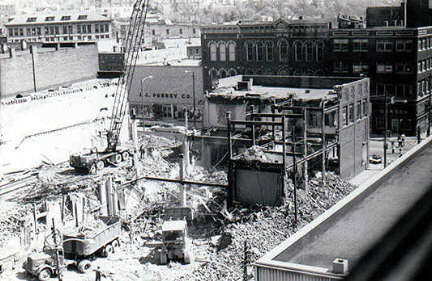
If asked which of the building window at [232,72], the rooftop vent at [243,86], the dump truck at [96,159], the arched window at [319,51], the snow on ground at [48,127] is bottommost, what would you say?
the dump truck at [96,159]

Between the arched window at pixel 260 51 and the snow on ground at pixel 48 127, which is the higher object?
the arched window at pixel 260 51

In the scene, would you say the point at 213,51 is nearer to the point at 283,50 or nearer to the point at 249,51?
the point at 249,51

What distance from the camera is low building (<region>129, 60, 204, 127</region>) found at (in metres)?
60.5

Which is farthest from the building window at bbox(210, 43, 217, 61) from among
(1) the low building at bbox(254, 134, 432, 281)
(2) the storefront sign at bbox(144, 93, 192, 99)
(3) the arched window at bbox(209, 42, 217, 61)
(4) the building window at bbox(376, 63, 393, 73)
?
(1) the low building at bbox(254, 134, 432, 281)

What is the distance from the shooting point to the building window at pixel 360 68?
167ft

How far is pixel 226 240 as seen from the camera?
2455cm

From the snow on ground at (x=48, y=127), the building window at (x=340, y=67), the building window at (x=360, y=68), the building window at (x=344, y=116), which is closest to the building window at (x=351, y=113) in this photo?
the building window at (x=344, y=116)

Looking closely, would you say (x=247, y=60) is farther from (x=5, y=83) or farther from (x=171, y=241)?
(x=171, y=241)

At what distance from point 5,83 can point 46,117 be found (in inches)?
376

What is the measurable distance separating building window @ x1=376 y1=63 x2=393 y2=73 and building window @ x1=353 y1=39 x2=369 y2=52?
195 cm

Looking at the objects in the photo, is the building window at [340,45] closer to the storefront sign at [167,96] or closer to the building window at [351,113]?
the building window at [351,113]

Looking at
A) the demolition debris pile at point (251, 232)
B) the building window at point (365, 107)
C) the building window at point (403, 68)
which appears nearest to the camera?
the demolition debris pile at point (251, 232)

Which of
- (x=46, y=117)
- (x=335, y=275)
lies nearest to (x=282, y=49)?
(x=46, y=117)

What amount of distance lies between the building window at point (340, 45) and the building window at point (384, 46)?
2.93m
